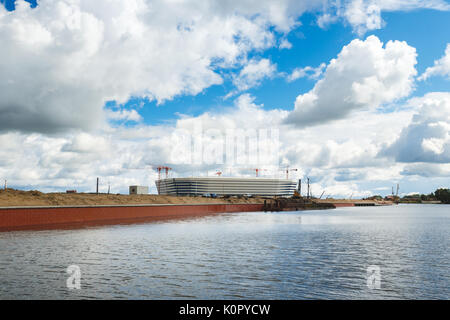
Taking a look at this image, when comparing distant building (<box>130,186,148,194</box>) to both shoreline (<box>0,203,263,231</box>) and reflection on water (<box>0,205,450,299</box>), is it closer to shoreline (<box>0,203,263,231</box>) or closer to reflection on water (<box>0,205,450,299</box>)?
shoreline (<box>0,203,263,231</box>)

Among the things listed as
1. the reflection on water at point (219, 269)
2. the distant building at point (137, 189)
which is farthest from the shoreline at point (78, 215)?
the distant building at point (137, 189)

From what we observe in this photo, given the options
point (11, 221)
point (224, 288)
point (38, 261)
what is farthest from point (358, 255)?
point (11, 221)

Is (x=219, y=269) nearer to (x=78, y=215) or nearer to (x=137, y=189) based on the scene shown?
(x=78, y=215)

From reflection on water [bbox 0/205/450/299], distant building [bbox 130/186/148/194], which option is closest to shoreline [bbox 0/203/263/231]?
reflection on water [bbox 0/205/450/299]

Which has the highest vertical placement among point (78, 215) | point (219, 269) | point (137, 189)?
point (137, 189)

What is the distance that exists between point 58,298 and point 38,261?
11170mm

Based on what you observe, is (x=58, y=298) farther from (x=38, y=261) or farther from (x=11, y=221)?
(x=11, y=221)

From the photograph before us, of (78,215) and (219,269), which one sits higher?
(219,269)

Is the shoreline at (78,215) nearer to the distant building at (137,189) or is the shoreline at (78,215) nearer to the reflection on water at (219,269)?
the reflection on water at (219,269)

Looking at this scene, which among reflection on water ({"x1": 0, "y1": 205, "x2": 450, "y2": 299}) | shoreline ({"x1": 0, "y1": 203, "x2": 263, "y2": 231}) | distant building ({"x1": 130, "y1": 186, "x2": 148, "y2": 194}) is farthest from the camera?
distant building ({"x1": 130, "y1": 186, "x2": 148, "y2": 194})

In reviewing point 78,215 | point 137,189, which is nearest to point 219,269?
point 78,215
